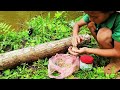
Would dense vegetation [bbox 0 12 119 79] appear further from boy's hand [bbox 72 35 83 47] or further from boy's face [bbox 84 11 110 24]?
boy's face [bbox 84 11 110 24]

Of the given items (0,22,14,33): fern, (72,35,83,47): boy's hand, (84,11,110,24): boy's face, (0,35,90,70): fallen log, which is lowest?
(0,35,90,70): fallen log

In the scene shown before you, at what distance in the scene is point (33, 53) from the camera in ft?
13.4

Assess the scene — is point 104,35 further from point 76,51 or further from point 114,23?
point 76,51

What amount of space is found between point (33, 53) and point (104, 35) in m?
0.87

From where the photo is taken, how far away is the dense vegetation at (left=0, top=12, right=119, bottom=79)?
3934 millimetres

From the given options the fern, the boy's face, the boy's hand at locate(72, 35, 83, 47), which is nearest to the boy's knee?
the boy's face


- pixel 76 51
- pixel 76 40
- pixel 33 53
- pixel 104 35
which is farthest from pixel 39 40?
pixel 104 35

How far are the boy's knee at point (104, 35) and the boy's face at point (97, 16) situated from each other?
0.13 metres

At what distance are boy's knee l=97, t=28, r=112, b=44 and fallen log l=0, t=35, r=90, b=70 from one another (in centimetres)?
54
